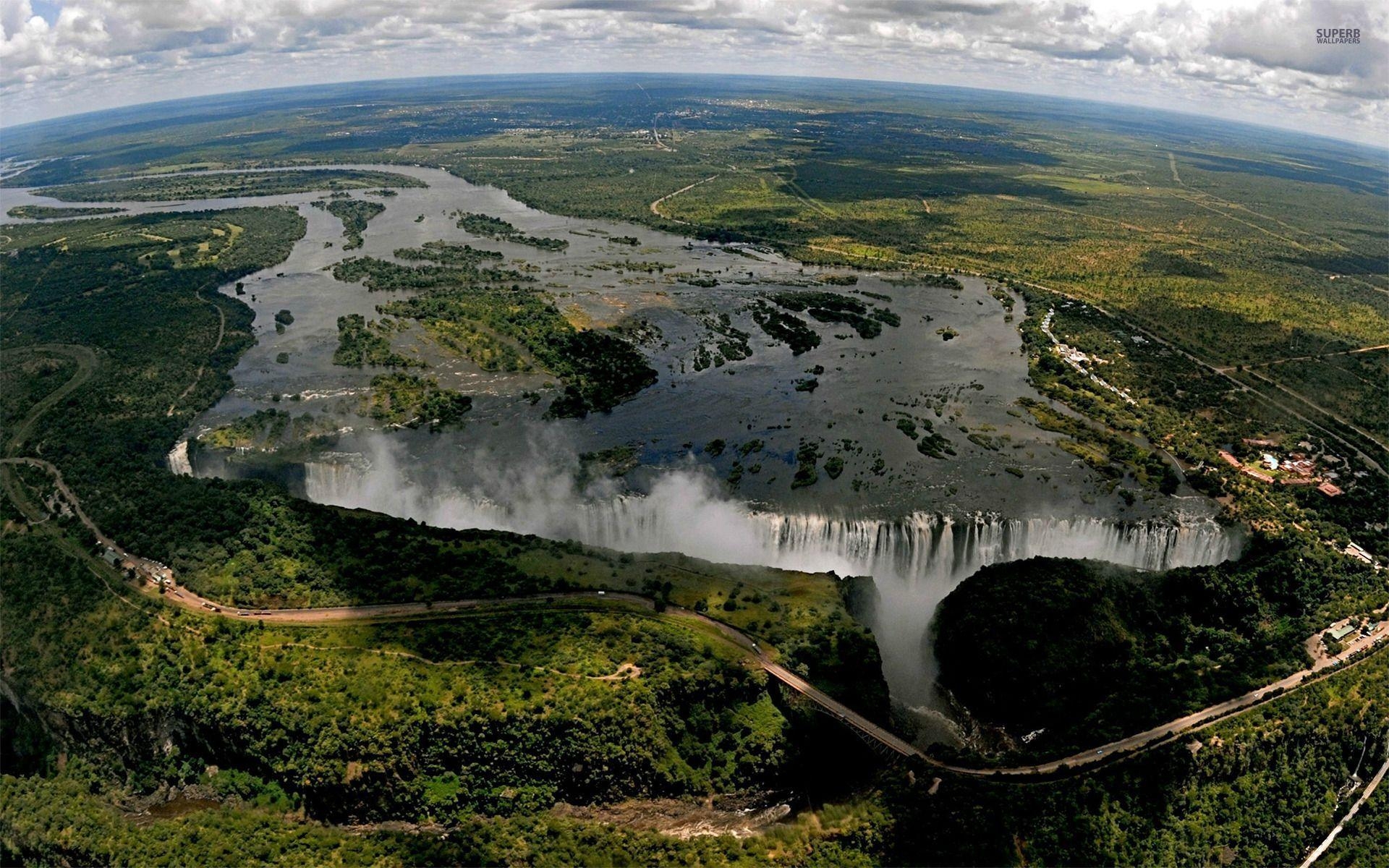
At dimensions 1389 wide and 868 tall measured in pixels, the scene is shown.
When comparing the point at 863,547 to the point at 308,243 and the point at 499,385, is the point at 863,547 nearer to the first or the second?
the point at 499,385

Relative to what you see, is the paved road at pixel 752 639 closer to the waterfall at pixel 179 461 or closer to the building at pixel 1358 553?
the building at pixel 1358 553

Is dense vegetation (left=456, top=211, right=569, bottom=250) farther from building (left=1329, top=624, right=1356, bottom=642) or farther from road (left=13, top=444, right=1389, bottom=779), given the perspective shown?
building (left=1329, top=624, right=1356, bottom=642)

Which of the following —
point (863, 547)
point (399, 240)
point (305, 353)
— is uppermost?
point (399, 240)

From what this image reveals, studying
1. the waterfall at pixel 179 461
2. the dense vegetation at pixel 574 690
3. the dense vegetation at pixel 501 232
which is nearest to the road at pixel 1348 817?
the dense vegetation at pixel 574 690

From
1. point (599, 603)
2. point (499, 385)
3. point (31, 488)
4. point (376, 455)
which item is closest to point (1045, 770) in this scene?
point (599, 603)

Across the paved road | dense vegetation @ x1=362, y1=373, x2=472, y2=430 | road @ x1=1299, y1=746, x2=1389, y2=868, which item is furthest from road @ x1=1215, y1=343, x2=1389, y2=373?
dense vegetation @ x1=362, y1=373, x2=472, y2=430
